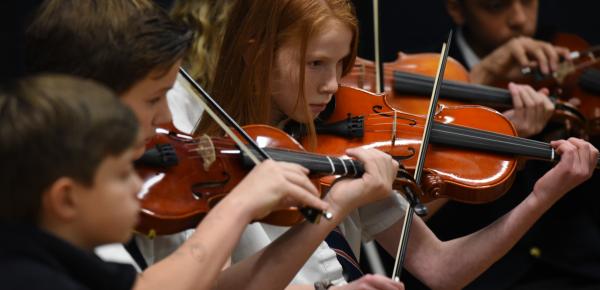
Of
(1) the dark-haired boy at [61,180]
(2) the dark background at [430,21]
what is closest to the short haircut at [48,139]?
(1) the dark-haired boy at [61,180]

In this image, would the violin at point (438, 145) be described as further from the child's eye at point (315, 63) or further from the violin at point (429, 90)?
the violin at point (429, 90)

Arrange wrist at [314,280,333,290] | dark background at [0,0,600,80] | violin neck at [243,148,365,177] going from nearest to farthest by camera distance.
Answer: violin neck at [243,148,365,177] → wrist at [314,280,333,290] → dark background at [0,0,600,80]

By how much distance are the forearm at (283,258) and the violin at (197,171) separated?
0.03m

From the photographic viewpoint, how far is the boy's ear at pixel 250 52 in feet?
5.40

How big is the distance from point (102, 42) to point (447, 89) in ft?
3.32

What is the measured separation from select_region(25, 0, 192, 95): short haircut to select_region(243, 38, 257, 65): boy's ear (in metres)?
0.37

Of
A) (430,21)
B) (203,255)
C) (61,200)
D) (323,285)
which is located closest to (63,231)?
(61,200)

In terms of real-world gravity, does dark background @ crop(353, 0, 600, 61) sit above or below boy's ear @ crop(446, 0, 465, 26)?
below

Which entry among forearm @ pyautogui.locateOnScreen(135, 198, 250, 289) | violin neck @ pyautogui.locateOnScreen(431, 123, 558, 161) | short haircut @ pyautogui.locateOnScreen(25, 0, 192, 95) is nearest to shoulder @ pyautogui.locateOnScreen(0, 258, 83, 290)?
forearm @ pyautogui.locateOnScreen(135, 198, 250, 289)

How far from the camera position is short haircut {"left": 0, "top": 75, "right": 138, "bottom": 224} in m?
0.97

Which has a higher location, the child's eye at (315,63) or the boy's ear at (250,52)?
the boy's ear at (250,52)

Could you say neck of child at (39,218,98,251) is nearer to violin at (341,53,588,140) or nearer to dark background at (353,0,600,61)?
violin at (341,53,588,140)

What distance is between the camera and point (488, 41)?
2607 mm

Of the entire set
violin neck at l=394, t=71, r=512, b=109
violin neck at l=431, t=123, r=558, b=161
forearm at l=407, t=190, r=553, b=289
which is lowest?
forearm at l=407, t=190, r=553, b=289
